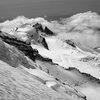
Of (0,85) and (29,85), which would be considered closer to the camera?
(0,85)

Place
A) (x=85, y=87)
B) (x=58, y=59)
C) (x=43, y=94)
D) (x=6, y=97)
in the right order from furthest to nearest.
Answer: (x=58, y=59)
(x=85, y=87)
(x=43, y=94)
(x=6, y=97)

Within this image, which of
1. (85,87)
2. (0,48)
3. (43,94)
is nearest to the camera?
(43,94)

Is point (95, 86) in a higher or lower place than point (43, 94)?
higher

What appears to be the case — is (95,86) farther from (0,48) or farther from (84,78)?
(0,48)

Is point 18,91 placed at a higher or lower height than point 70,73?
lower

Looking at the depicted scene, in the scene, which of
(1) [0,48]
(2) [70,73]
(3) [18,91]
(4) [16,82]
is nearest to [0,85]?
(3) [18,91]

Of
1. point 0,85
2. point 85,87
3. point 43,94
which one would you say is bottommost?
point 0,85

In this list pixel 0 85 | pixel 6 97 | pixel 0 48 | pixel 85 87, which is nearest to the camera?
pixel 6 97

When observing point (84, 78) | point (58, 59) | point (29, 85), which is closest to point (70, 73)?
point (84, 78)

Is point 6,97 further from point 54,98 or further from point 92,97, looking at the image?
point 92,97
